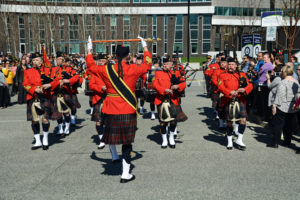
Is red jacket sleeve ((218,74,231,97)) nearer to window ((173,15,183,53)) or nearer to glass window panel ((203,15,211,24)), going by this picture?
window ((173,15,183,53))

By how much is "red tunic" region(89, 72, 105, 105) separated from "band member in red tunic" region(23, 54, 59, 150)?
0.86 meters

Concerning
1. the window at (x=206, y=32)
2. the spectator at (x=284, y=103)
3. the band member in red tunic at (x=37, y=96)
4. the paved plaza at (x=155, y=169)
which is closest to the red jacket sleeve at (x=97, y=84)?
the band member in red tunic at (x=37, y=96)

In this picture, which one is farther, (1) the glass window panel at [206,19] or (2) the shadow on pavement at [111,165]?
(1) the glass window panel at [206,19]

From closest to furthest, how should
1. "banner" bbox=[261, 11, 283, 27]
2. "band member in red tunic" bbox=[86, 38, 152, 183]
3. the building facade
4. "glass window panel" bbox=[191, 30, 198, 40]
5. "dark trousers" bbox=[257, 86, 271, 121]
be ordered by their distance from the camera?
"band member in red tunic" bbox=[86, 38, 152, 183], "dark trousers" bbox=[257, 86, 271, 121], "banner" bbox=[261, 11, 283, 27], the building facade, "glass window panel" bbox=[191, 30, 198, 40]

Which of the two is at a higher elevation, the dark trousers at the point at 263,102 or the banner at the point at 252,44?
the banner at the point at 252,44

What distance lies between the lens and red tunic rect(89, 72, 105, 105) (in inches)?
282

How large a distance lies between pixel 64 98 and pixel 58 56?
1.15 m

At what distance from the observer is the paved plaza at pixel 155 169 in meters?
4.58

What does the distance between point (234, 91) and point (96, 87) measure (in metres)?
3.14

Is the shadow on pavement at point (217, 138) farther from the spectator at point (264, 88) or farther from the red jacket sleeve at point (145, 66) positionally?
the red jacket sleeve at point (145, 66)

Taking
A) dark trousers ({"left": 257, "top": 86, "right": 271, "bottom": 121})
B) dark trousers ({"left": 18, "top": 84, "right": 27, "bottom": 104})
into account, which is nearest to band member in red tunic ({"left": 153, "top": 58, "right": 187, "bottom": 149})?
dark trousers ({"left": 257, "top": 86, "right": 271, "bottom": 121})

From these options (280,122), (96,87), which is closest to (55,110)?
(96,87)

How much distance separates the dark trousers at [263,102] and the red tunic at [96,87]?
541cm

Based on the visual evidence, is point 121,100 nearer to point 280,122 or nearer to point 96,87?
point 96,87
